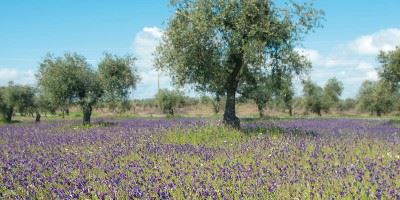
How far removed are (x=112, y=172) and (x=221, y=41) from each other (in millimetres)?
10079

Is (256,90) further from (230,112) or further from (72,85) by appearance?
(72,85)

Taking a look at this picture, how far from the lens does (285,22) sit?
711 inches

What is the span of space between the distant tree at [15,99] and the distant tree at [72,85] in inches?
814

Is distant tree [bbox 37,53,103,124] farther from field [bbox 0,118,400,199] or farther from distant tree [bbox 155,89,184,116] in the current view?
distant tree [bbox 155,89,184,116]

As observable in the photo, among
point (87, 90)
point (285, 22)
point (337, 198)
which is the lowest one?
point (337, 198)

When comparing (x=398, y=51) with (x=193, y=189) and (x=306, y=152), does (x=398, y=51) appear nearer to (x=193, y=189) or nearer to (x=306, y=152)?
(x=306, y=152)

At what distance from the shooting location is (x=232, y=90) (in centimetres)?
1909

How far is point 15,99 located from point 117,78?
19367mm

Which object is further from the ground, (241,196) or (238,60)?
(238,60)

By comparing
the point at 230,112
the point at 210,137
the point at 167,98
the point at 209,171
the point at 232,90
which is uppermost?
the point at 167,98

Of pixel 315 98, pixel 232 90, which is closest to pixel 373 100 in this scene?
pixel 315 98

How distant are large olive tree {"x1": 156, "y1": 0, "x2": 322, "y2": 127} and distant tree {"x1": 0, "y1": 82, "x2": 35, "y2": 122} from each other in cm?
3545

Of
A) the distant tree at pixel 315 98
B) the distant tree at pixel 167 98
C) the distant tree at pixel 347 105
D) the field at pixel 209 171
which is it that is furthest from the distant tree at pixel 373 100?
the field at pixel 209 171

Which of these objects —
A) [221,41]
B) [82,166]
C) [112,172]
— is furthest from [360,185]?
[221,41]
